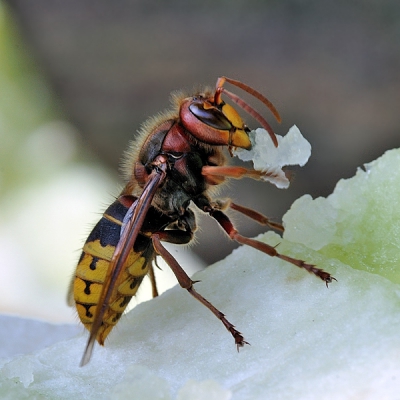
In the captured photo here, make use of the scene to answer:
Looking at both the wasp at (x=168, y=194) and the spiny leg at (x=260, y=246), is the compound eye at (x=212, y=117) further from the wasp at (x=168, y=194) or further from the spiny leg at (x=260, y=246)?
the spiny leg at (x=260, y=246)

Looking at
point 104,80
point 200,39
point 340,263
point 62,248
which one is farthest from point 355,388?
point 104,80

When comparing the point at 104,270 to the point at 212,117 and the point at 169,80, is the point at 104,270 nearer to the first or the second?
the point at 212,117

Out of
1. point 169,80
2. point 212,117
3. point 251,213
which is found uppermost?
point 212,117

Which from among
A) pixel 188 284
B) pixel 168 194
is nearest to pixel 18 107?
pixel 168 194

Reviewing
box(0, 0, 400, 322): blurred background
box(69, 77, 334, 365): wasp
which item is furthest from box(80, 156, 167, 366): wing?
box(0, 0, 400, 322): blurred background

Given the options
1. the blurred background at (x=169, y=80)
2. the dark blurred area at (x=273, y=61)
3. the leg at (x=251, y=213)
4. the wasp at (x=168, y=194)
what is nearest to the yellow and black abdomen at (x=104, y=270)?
the wasp at (x=168, y=194)

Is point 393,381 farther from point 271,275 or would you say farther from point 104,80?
point 104,80

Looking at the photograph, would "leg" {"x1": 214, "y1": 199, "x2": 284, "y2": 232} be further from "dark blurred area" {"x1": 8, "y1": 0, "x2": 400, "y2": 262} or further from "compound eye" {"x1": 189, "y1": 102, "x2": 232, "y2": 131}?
"dark blurred area" {"x1": 8, "y1": 0, "x2": 400, "y2": 262}

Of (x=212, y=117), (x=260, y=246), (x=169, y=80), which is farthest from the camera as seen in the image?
(x=169, y=80)
